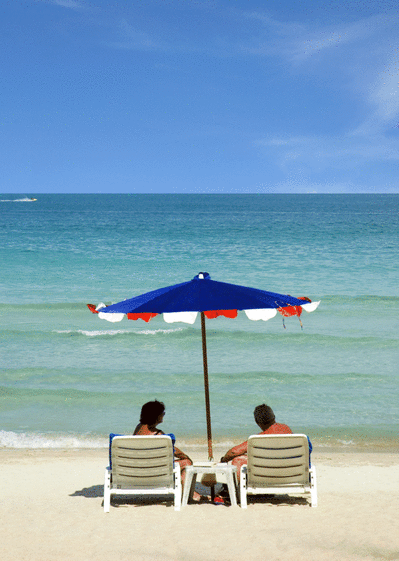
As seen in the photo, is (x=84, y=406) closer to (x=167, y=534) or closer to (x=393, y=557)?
(x=167, y=534)

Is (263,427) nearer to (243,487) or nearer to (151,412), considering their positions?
(243,487)

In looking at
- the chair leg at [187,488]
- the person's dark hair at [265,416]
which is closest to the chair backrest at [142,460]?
the chair leg at [187,488]

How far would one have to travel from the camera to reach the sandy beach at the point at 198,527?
4.49 metres

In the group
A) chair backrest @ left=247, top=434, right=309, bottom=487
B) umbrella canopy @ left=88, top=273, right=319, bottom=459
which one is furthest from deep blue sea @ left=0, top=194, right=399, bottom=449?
umbrella canopy @ left=88, top=273, right=319, bottom=459

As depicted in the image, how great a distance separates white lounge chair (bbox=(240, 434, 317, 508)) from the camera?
5.18 m

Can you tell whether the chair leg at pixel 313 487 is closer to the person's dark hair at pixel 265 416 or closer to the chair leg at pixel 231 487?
the person's dark hair at pixel 265 416

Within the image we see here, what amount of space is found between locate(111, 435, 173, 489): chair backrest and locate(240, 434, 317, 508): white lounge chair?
713 millimetres

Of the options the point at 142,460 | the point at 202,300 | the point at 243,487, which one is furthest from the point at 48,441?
the point at 202,300

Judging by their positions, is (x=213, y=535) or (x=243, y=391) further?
(x=243, y=391)

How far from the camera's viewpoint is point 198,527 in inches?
195

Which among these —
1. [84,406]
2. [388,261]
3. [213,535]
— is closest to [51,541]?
[213,535]

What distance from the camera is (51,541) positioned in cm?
470

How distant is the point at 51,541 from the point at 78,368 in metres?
7.77

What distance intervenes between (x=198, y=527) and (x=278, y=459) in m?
0.91
